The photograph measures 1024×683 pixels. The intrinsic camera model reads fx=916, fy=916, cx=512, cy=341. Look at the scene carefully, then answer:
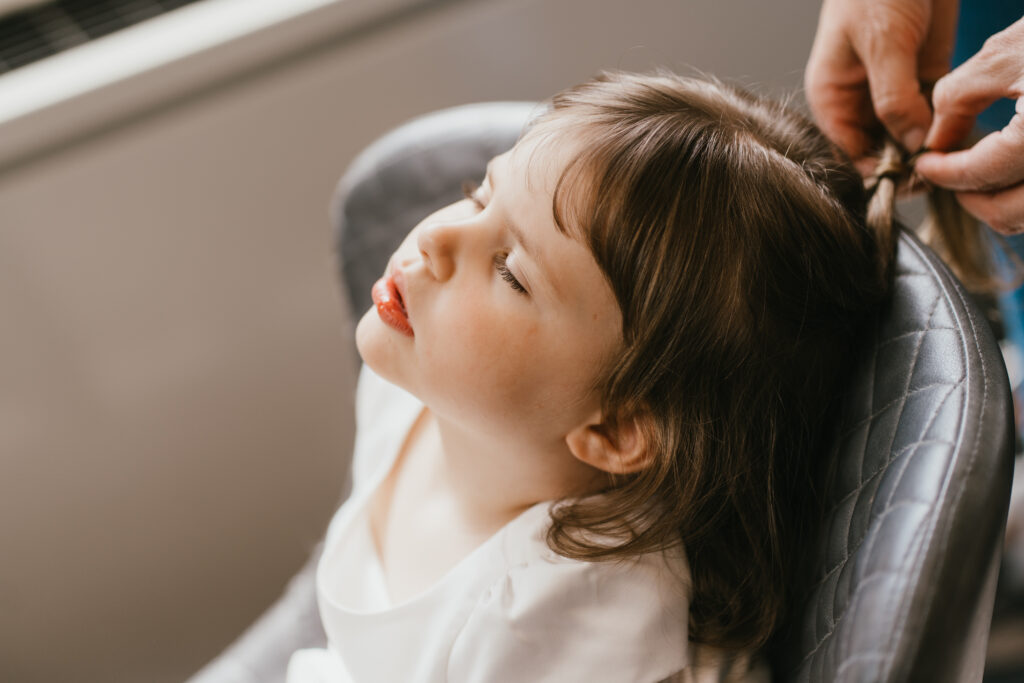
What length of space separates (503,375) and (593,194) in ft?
0.51

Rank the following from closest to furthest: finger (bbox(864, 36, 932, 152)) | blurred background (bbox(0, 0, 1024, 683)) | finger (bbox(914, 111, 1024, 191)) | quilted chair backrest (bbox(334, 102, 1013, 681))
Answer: quilted chair backrest (bbox(334, 102, 1013, 681))
finger (bbox(914, 111, 1024, 191))
finger (bbox(864, 36, 932, 152))
blurred background (bbox(0, 0, 1024, 683))

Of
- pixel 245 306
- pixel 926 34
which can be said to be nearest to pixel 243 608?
pixel 245 306

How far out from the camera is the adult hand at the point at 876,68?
761mm

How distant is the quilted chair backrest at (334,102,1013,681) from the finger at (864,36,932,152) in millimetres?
125

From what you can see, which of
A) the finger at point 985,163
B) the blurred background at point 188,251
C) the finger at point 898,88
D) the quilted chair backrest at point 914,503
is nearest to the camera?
the quilted chair backrest at point 914,503

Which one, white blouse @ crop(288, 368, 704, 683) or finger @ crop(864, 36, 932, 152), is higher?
finger @ crop(864, 36, 932, 152)

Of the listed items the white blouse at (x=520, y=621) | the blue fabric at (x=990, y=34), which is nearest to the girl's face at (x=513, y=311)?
the white blouse at (x=520, y=621)

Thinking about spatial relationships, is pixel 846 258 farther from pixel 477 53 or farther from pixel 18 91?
pixel 18 91

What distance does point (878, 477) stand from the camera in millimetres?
606

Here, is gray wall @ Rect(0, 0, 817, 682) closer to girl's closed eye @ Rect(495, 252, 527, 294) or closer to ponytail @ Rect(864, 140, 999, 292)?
ponytail @ Rect(864, 140, 999, 292)

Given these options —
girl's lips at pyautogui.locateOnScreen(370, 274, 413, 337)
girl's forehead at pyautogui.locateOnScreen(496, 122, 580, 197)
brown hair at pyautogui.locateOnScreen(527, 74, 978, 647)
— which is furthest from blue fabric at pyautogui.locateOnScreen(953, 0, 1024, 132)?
girl's lips at pyautogui.locateOnScreen(370, 274, 413, 337)

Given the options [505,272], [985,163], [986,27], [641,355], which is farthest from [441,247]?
[986,27]

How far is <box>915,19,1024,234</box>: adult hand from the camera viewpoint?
0.67 metres

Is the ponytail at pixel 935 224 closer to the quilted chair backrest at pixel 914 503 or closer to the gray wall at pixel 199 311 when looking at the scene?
the quilted chair backrest at pixel 914 503
